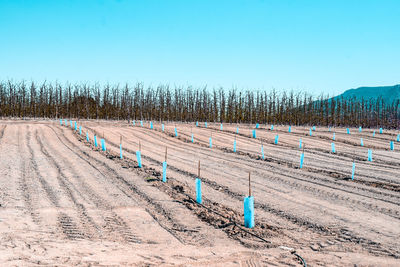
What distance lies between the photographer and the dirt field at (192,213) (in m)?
7.71

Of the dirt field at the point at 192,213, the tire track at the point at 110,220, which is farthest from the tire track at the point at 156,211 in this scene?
the tire track at the point at 110,220

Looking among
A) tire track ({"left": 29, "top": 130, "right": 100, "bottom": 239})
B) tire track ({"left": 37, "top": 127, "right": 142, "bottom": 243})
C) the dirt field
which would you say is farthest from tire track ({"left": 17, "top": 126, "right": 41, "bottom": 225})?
tire track ({"left": 37, "top": 127, "right": 142, "bottom": 243})

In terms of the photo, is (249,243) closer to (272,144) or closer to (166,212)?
(166,212)

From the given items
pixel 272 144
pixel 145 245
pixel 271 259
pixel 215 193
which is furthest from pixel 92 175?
pixel 272 144

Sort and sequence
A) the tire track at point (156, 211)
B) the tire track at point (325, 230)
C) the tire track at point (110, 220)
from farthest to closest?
the tire track at point (156, 211) < the tire track at point (110, 220) < the tire track at point (325, 230)

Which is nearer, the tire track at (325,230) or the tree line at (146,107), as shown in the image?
the tire track at (325,230)

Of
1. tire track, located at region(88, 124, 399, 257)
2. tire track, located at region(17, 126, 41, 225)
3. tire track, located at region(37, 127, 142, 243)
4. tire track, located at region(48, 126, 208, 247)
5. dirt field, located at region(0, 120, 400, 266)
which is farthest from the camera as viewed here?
tire track, located at region(17, 126, 41, 225)

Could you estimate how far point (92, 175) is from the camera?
18812 millimetres

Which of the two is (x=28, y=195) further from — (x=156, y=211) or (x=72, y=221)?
(x=156, y=211)

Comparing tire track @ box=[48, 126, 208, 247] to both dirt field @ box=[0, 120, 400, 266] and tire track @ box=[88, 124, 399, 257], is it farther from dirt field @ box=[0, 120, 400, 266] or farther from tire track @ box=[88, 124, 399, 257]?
tire track @ box=[88, 124, 399, 257]

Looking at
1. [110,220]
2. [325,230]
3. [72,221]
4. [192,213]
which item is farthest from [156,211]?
[325,230]

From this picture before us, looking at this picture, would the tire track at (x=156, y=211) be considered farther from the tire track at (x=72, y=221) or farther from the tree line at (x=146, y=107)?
the tree line at (x=146, y=107)

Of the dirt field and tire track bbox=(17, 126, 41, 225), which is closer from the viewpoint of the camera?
the dirt field

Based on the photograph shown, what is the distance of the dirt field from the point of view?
7707 mm
